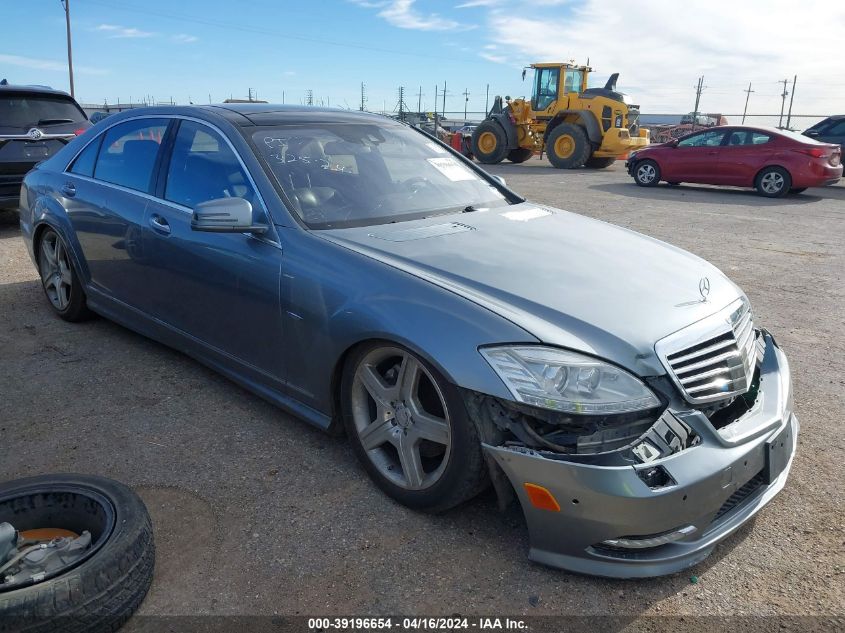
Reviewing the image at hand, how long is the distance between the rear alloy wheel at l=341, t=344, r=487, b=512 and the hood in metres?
0.38

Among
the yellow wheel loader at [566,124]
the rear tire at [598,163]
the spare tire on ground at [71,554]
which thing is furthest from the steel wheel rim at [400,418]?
the rear tire at [598,163]

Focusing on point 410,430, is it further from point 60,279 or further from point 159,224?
point 60,279

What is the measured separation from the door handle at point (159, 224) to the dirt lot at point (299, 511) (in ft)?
2.91

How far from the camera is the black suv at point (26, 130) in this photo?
8070mm

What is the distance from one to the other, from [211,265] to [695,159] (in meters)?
13.9

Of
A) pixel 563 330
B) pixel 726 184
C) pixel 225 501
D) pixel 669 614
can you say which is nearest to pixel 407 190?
pixel 563 330

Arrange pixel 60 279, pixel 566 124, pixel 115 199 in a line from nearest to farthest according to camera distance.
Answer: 1. pixel 115 199
2. pixel 60 279
3. pixel 566 124

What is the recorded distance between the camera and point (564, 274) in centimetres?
276

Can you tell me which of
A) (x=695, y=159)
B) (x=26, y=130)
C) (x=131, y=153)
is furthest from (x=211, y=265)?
(x=695, y=159)

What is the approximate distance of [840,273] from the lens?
7.15 metres

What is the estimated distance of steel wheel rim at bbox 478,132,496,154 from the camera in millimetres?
22062

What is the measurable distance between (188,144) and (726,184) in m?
13.7

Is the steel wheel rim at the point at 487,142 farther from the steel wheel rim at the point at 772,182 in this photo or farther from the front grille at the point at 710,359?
the front grille at the point at 710,359

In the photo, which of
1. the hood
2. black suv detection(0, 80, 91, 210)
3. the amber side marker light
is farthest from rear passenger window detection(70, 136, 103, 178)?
black suv detection(0, 80, 91, 210)
